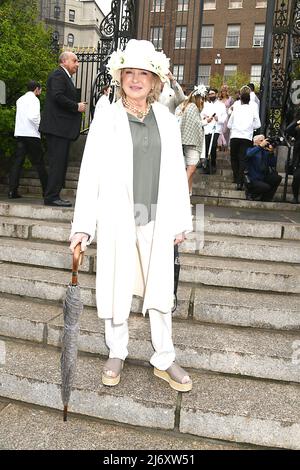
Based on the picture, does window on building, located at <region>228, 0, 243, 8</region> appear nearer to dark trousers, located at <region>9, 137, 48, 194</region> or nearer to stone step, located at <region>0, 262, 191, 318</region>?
dark trousers, located at <region>9, 137, 48, 194</region>

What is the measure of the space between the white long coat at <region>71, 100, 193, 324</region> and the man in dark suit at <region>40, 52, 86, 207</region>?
2967mm

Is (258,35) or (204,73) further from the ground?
(258,35)

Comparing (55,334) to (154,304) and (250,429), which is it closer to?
(154,304)

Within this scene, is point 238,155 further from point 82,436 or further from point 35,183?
point 82,436

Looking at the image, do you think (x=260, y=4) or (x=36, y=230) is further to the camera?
(x=260, y=4)

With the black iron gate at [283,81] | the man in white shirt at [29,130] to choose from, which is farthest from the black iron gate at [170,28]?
the man in white shirt at [29,130]

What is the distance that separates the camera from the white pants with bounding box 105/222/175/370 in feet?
8.20

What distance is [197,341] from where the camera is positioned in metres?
2.92

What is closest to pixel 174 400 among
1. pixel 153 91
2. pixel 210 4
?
pixel 153 91

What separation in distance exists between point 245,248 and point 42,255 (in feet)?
6.84

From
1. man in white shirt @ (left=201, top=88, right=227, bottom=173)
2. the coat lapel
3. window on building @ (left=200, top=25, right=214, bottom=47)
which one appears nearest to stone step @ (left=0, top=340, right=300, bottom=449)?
the coat lapel

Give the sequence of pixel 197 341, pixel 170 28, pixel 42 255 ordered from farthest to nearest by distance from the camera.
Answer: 1. pixel 170 28
2. pixel 42 255
3. pixel 197 341

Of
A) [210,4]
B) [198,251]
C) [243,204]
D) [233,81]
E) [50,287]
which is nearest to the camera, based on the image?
[50,287]
